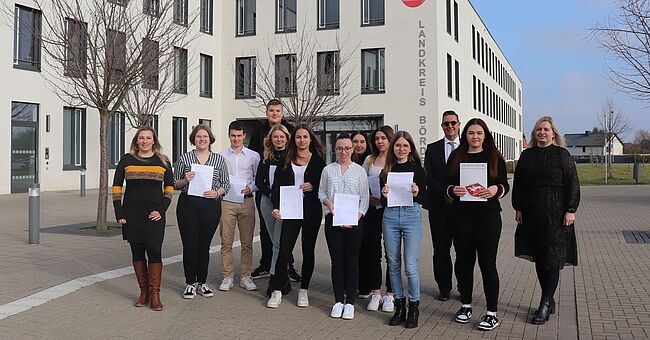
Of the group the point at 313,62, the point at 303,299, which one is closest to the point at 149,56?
the point at 303,299

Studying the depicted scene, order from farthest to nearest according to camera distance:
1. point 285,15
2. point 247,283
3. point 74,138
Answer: point 285,15 → point 74,138 → point 247,283

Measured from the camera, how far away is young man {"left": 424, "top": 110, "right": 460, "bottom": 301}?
6.57 meters

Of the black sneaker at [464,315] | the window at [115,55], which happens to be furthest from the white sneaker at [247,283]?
the window at [115,55]

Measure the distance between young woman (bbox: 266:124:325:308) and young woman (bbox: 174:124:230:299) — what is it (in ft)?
2.41

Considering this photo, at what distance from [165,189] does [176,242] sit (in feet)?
16.4

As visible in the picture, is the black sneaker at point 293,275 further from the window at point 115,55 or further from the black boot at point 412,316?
the window at point 115,55

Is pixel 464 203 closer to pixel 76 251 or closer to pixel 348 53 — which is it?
pixel 76 251

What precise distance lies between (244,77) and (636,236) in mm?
24128

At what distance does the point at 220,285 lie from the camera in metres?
7.30

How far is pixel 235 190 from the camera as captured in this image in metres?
7.12

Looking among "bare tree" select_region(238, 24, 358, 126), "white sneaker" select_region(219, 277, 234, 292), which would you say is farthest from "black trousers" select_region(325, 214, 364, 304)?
"bare tree" select_region(238, 24, 358, 126)

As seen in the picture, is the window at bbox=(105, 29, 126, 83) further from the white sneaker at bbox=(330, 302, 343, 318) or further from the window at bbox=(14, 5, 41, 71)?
the window at bbox=(14, 5, 41, 71)

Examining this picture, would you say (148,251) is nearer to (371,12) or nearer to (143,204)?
(143,204)

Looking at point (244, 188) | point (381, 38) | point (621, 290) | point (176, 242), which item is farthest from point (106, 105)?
point (381, 38)
